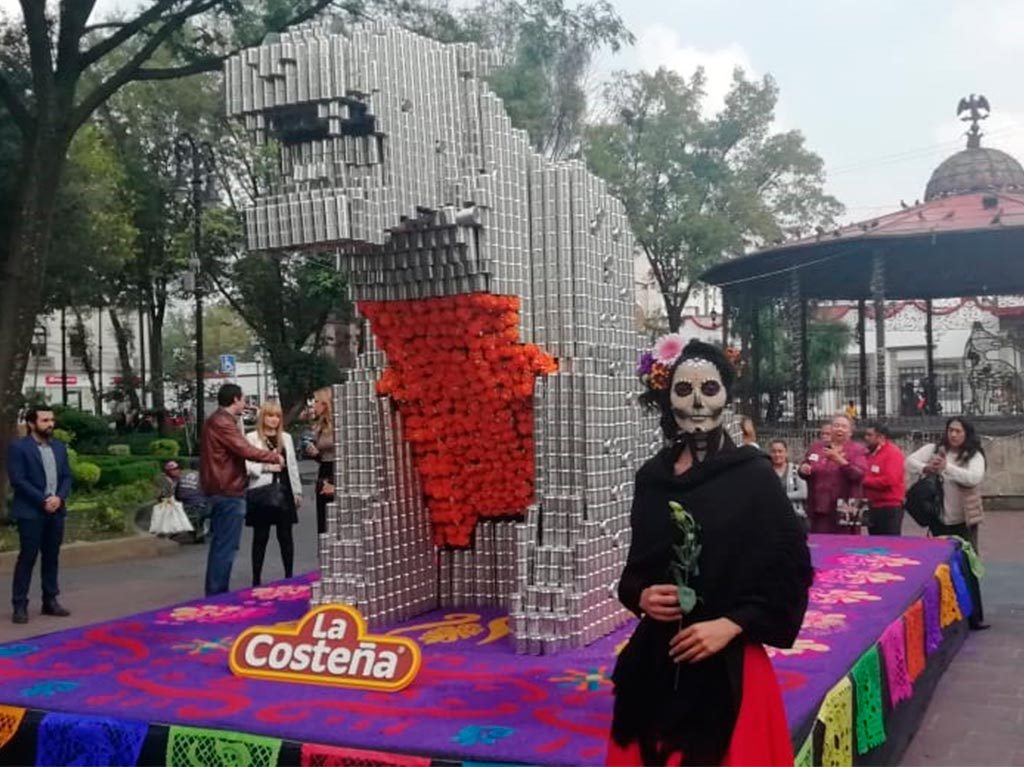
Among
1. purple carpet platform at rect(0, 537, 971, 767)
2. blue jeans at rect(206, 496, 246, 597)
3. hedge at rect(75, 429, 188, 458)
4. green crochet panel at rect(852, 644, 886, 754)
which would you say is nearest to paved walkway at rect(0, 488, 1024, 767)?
purple carpet platform at rect(0, 537, 971, 767)

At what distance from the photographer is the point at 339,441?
643 centimetres

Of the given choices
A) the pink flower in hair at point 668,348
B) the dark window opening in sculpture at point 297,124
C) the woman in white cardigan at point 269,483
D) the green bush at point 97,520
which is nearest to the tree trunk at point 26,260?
the green bush at point 97,520

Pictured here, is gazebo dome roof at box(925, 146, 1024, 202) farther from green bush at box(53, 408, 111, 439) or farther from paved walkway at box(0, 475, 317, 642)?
green bush at box(53, 408, 111, 439)

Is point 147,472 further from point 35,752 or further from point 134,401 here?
point 134,401

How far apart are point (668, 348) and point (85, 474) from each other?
1130cm

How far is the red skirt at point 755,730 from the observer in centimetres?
301

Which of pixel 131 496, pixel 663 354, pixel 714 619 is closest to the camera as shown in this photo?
pixel 714 619

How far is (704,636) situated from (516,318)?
3.53m

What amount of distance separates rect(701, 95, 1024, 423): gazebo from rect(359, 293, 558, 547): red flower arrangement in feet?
36.9

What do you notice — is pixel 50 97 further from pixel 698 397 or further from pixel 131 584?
pixel 698 397

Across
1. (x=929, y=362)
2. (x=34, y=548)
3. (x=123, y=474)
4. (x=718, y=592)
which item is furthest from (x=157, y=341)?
(x=718, y=592)

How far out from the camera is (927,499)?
8.34 meters

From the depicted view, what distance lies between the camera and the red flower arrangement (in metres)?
6.20

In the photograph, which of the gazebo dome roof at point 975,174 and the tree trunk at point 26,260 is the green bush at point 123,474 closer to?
the tree trunk at point 26,260
